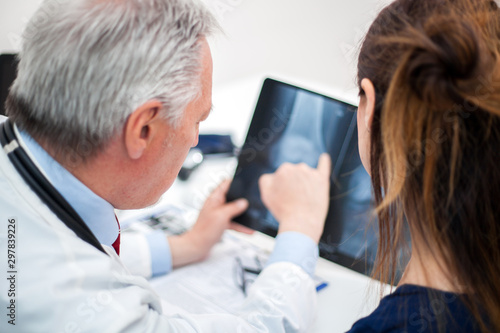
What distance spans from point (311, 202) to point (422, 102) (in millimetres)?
532

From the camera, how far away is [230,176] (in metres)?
1.32

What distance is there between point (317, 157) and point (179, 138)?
1.57 feet

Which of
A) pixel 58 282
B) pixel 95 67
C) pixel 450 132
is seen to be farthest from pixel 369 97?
pixel 58 282

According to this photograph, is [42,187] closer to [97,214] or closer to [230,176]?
[97,214]

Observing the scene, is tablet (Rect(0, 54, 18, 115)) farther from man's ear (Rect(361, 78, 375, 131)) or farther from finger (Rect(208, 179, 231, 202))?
man's ear (Rect(361, 78, 375, 131))

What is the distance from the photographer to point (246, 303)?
87cm

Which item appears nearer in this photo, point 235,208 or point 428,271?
point 428,271

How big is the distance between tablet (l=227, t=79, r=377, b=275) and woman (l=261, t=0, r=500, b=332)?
0.40 meters

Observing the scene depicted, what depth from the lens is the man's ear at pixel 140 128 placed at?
2.17ft

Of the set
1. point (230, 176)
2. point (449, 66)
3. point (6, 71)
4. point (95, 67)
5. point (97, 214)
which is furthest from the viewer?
point (230, 176)

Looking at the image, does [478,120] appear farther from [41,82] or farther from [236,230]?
[236,230]

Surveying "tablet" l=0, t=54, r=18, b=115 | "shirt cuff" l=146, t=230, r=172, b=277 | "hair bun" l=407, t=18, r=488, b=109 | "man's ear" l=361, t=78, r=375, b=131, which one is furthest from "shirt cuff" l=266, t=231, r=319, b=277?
"tablet" l=0, t=54, r=18, b=115

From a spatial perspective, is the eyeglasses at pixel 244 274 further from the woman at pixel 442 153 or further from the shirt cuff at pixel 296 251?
the woman at pixel 442 153

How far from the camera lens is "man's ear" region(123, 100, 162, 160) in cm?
66
